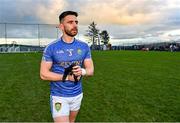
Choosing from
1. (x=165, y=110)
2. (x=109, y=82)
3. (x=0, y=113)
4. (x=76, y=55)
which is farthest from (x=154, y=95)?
(x=76, y=55)

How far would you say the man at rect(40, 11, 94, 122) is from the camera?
5.27 metres

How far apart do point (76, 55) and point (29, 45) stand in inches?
2388

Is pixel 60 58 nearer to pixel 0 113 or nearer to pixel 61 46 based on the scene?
pixel 61 46

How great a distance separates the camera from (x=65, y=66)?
17.6ft

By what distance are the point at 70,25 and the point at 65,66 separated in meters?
0.55

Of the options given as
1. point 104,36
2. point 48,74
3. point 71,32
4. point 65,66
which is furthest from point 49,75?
point 104,36

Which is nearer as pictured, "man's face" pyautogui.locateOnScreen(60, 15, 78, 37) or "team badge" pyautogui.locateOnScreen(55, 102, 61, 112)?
"man's face" pyautogui.locateOnScreen(60, 15, 78, 37)

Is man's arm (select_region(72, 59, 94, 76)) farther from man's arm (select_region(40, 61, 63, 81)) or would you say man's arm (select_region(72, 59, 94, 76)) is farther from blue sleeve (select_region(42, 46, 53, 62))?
blue sleeve (select_region(42, 46, 53, 62))

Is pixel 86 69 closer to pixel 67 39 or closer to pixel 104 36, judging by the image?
pixel 67 39

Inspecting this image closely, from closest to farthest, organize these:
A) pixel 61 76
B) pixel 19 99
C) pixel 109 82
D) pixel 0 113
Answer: pixel 61 76
pixel 0 113
pixel 19 99
pixel 109 82

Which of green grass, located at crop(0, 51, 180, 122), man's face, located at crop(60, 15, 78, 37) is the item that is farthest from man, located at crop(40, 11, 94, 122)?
green grass, located at crop(0, 51, 180, 122)

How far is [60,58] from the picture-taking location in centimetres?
537

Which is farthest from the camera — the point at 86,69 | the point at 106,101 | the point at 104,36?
the point at 104,36

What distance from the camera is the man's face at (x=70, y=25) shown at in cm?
527
